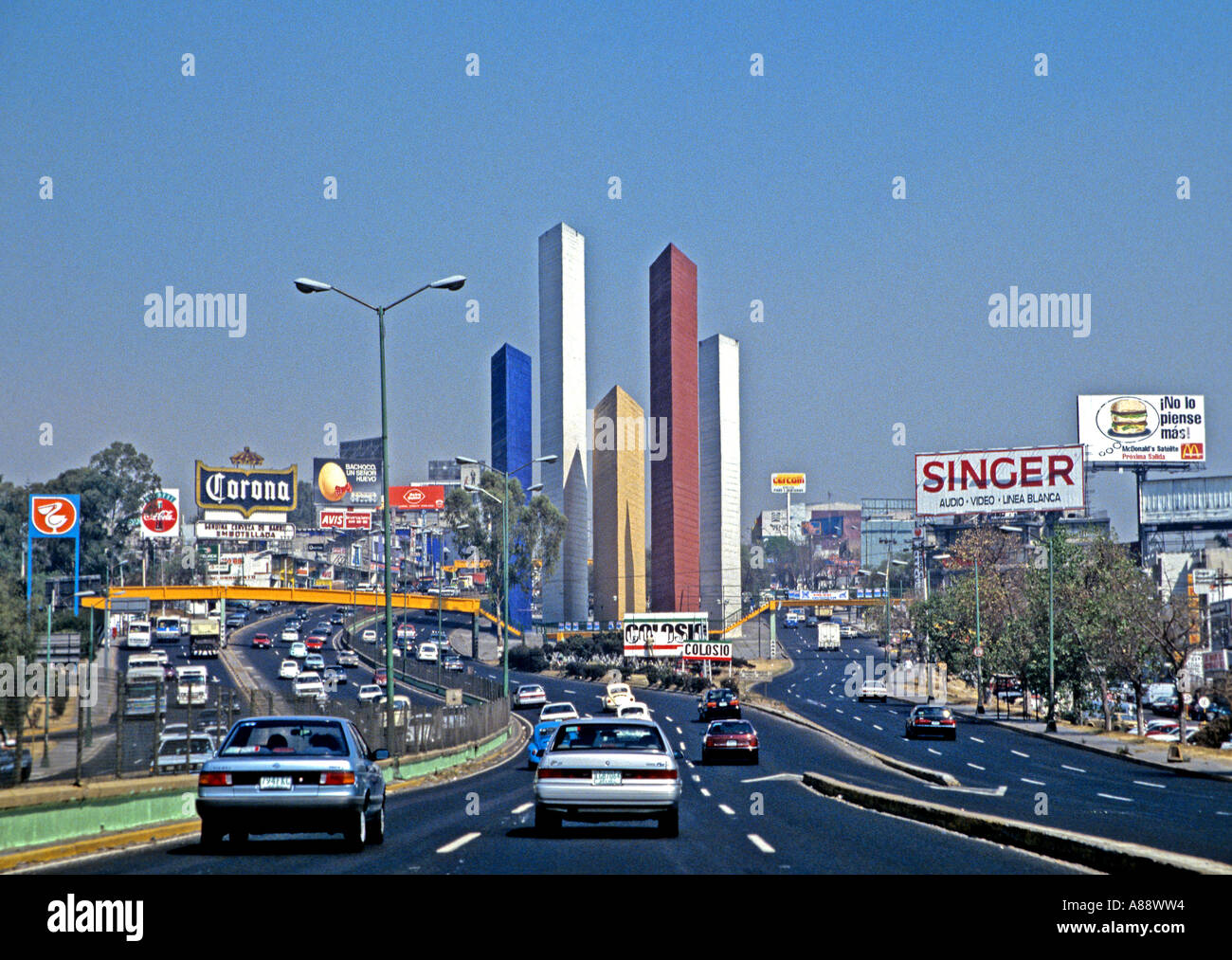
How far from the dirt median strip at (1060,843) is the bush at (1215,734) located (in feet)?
122

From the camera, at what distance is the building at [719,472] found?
4931 inches

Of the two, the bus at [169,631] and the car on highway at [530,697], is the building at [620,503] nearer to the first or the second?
the bus at [169,631]

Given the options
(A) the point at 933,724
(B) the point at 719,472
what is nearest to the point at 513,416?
(B) the point at 719,472

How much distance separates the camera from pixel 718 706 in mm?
65000

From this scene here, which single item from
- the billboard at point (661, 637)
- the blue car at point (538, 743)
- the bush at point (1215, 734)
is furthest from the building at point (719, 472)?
the blue car at point (538, 743)

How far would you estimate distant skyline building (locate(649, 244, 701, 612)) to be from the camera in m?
113

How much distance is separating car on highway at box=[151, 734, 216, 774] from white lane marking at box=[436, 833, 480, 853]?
7509 mm

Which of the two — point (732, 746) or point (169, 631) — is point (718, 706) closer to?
point (732, 746)

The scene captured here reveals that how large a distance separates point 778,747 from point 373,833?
3397 cm

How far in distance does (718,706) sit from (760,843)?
48274 mm

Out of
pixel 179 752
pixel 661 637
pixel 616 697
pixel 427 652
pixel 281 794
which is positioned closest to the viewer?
pixel 281 794

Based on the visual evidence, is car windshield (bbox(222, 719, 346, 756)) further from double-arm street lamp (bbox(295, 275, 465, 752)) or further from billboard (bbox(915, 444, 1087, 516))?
billboard (bbox(915, 444, 1087, 516))
